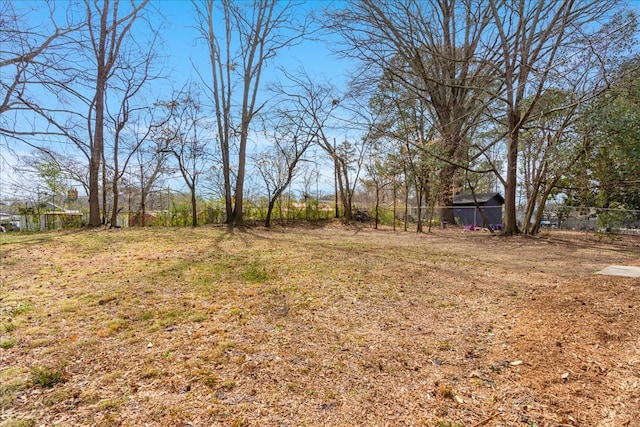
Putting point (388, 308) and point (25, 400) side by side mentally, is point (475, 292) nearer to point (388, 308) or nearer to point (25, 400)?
point (388, 308)

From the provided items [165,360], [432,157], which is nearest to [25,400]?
[165,360]

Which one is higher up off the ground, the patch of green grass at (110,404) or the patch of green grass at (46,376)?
the patch of green grass at (46,376)

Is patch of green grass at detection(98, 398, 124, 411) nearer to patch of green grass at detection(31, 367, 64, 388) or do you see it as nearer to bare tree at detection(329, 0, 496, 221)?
patch of green grass at detection(31, 367, 64, 388)

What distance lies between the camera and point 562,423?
138cm

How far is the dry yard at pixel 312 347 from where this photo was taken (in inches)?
58.7

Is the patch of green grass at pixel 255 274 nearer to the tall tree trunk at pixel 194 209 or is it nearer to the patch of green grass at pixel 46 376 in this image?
the patch of green grass at pixel 46 376

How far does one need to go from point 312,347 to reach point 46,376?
4.98 feet

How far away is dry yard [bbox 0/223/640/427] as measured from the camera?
149 centimetres

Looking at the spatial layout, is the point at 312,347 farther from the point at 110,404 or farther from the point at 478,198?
the point at 478,198

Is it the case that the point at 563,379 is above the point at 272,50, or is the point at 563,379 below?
below

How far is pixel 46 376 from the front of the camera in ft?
5.64

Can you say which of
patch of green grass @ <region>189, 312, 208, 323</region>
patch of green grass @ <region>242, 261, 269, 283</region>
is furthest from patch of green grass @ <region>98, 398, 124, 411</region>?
patch of green grass @ <region>242, 261, 269, 283</region>

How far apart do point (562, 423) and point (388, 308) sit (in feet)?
5.20

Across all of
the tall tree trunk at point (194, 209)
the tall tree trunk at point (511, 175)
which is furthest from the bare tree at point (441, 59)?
the tall tree trunk at point (194, 209)
